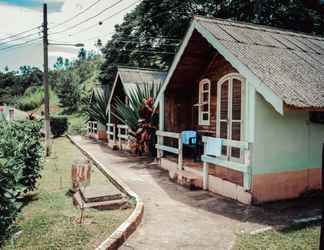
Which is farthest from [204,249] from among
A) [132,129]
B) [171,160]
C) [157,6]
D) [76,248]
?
[157,6]

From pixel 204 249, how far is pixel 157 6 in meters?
25.6

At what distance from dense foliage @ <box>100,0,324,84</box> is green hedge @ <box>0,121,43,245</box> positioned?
18.5 meters

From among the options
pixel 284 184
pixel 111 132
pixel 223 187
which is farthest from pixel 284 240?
pixel 111 132

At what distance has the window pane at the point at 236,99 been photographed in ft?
27.1

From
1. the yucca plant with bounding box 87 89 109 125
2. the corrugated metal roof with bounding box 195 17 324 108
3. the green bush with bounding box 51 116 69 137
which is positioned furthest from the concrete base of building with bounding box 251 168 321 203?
the green bush with bounding box 51 116 69 137

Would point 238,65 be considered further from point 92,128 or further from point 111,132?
point 92,128

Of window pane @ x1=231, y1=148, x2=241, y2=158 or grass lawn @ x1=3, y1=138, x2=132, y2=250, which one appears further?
window pane @ x1=231, y1=148, x2=241, y2=158

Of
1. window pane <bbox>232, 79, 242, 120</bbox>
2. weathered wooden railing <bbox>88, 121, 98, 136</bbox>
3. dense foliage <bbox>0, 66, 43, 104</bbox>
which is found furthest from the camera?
dense foliage <bbox>0, 66, 43, 104</bbox>

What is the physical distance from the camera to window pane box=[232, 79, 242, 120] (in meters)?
8.25

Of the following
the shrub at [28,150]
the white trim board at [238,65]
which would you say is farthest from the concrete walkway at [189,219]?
the shrub at [28,150]

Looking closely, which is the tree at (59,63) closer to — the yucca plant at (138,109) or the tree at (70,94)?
the tree at (70,94)

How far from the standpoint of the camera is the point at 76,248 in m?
4.34

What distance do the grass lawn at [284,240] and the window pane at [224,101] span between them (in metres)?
4.06

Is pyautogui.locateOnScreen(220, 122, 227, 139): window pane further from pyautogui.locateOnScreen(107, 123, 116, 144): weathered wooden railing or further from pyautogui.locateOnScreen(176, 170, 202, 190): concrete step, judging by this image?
pyautogui.locateOnScreen(107, 123, 116, 144): weathered wooden railing
